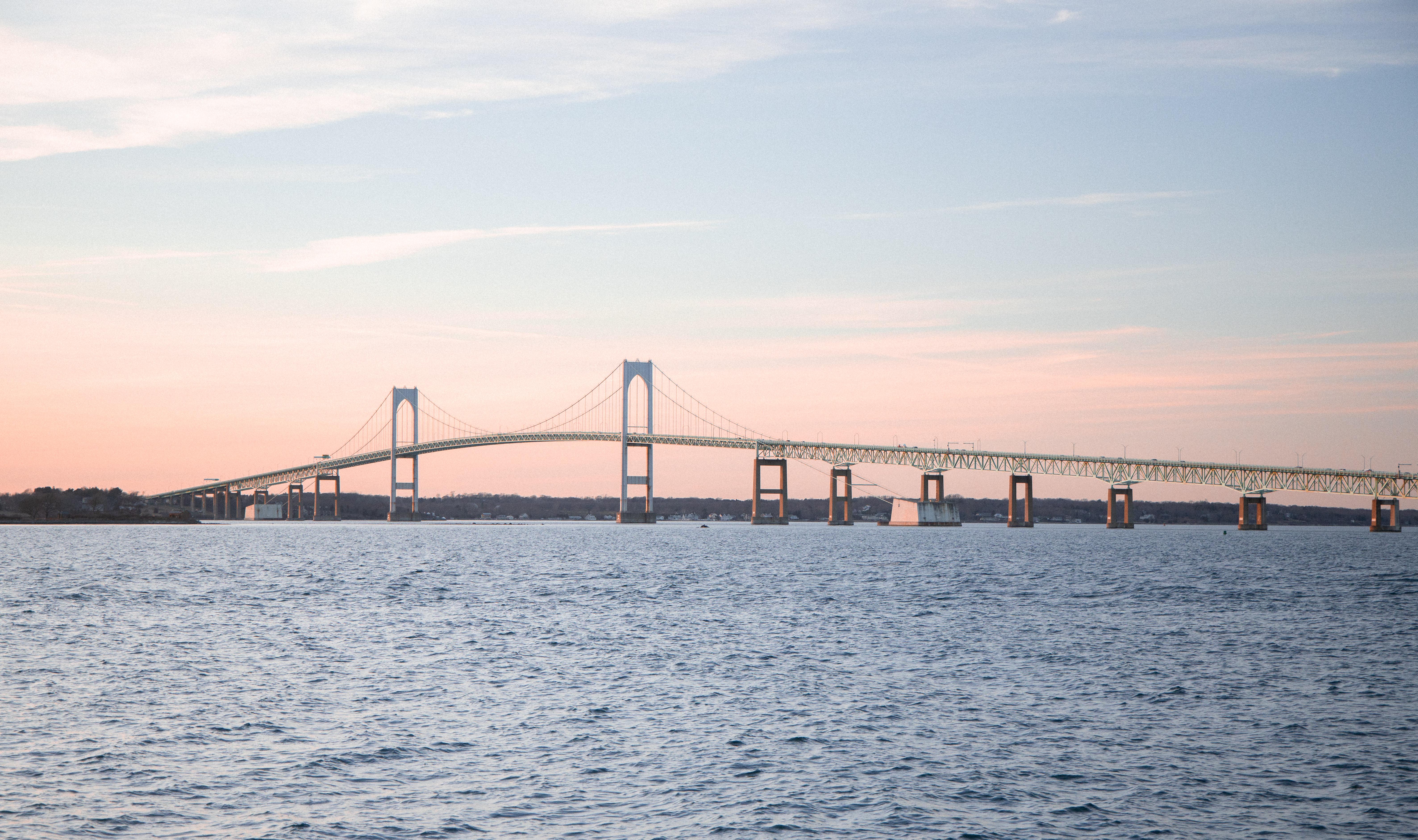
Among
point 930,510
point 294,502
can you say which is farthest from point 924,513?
point 294,502

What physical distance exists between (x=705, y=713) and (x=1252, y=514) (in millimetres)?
132484

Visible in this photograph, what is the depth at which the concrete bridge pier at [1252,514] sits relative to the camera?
133 meters

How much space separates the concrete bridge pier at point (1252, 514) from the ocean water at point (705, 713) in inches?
3794

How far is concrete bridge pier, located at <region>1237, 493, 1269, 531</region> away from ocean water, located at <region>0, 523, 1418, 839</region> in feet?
316

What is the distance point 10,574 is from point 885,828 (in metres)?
49.8

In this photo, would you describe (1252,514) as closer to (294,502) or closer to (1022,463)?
(1022,463)

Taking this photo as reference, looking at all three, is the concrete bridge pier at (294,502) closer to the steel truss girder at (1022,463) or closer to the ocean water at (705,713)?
the steel truss girder at (1022,463)

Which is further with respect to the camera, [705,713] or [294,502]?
[294,502]

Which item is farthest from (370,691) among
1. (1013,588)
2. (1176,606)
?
(1013,588)

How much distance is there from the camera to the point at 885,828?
1235 centimetres

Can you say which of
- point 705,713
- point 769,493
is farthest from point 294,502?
point 705,713

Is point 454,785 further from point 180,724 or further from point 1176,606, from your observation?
point 1176,606

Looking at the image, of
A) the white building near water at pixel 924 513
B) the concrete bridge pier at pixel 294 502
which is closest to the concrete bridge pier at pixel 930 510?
the white building near water at pixel 924 513

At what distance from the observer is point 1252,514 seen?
136m
